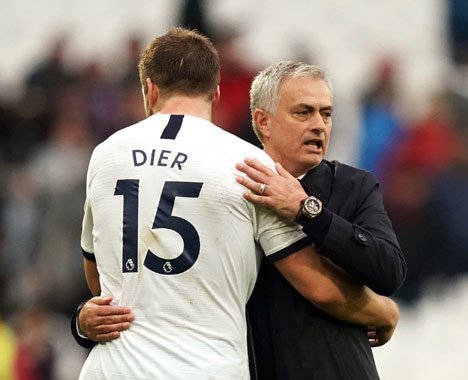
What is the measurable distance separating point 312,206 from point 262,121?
61cm

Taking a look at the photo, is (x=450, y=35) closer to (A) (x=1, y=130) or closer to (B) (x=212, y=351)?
(A) (x=1, y=130)

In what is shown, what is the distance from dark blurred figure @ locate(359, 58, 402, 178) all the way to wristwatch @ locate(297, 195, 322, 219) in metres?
7.06

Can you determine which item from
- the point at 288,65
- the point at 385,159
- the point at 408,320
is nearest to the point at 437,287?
the point at 408,320

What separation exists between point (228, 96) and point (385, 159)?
156 centimetres

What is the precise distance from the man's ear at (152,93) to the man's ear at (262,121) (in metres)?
0.47

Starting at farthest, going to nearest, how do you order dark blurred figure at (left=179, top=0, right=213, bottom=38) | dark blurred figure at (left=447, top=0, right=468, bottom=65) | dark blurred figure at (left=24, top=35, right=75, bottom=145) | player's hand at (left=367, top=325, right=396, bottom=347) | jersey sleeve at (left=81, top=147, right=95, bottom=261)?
dark blurred figure at (left=447, top=0, right=468, bottom=65) → dark blurred figure at (left=24, top=35, right=75, bottom=145) → dark blurred figure at (left=179, top=0, right=213, bottom=38) → player's hand at (left=367, top=325, right=396, bottom=347) → jersey sleeve at (left=81, top=147, right=95, bottom=261)

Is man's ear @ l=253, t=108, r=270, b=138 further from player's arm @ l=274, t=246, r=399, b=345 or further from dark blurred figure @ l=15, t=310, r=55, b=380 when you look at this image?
dark blurred figure @ l=15, t=310, r=55, b=380

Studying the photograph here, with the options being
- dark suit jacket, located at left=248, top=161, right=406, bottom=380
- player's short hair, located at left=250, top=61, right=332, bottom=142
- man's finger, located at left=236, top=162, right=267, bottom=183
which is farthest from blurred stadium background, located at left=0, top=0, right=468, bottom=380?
man's finger, located at left=236, top=162, right=267, bottom=183

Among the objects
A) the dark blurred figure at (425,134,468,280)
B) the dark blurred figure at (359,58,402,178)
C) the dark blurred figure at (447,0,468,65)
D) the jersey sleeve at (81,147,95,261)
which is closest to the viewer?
the jersey sleeve at (81,147,95,261)

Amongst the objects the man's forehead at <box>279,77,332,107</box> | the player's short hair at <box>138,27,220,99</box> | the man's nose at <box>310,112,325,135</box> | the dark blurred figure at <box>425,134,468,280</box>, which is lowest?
the dark blurred figure at <box>425,134,468,280</box>

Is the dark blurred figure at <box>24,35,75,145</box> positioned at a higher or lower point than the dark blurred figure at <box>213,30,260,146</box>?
lower

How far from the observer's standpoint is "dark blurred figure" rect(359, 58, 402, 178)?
11.3 metres

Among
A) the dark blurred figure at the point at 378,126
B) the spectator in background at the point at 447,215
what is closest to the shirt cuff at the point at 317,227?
the spectator in background at the point at 447,215

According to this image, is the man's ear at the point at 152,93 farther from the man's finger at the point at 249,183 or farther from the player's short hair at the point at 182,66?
the man's finger at the point at 249,183
